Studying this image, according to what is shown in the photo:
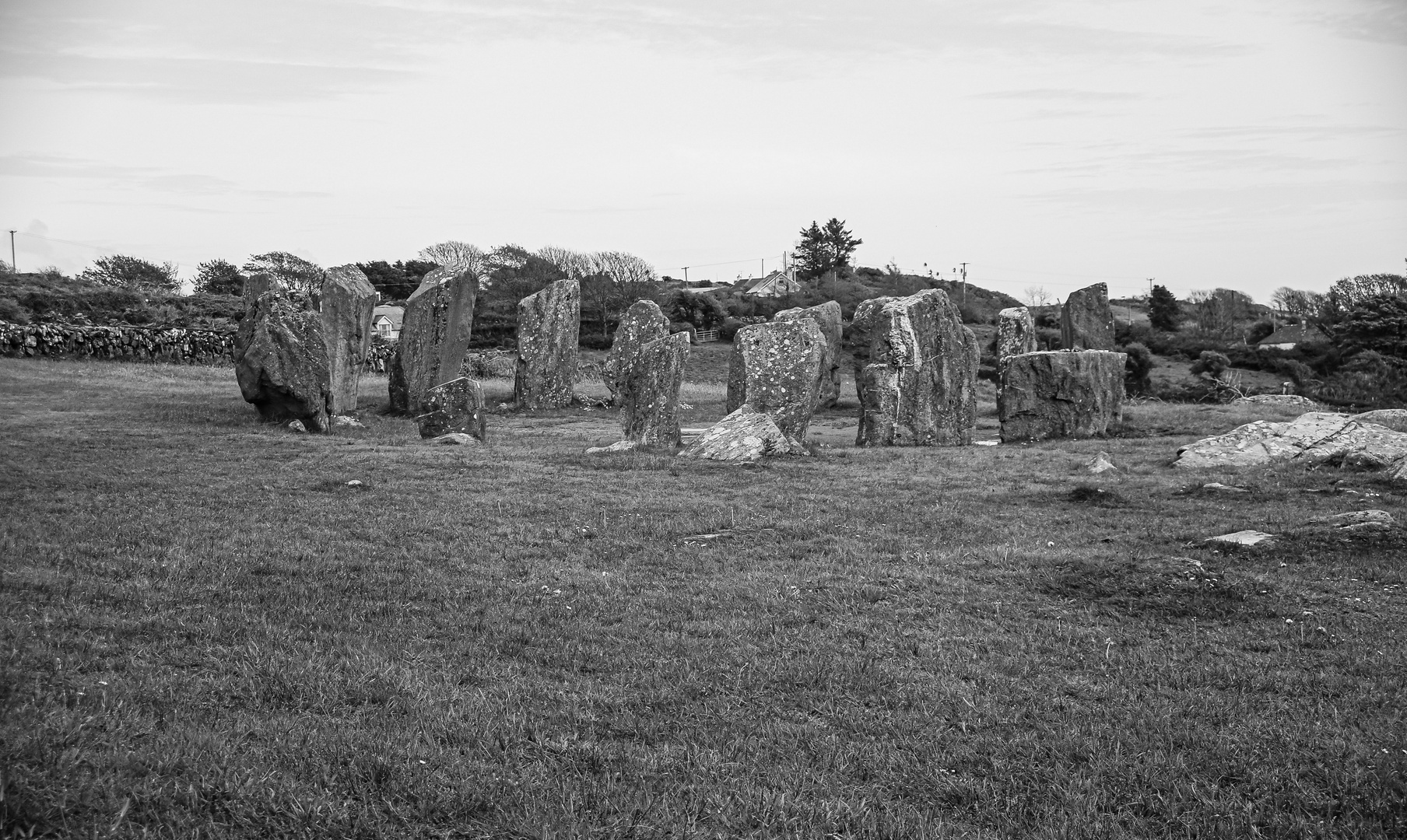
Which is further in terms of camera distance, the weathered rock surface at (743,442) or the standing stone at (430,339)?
the standing stone at (430,339)

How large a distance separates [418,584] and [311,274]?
73.6 m

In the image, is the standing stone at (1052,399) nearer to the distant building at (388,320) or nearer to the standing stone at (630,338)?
the standing stone at (630,338)

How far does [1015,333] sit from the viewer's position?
30.1 meters

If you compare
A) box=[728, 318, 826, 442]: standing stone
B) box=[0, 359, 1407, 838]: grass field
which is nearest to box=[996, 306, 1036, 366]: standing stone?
box=[728, 318, 826, 442]: standing stone

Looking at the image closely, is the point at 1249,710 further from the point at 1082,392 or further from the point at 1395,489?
the point at 1082,392

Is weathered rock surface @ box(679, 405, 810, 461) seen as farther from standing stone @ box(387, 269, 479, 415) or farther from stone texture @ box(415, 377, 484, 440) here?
standing stone @ box(387, 269, 479, 415)

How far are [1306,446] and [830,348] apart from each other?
51.8ft

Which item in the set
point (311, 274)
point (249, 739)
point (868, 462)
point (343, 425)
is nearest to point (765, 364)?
point (868, 462)

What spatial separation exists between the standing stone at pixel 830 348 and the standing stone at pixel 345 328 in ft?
34.8

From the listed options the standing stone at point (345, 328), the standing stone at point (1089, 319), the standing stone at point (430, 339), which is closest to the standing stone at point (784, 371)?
the standing stone at point (430, 339)

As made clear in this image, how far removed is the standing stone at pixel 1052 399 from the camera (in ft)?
68.2

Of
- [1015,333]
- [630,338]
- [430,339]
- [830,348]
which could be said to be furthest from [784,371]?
[1015,333]

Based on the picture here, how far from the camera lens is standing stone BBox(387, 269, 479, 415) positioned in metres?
25.2

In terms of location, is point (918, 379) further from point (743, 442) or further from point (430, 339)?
point (430, 339)
